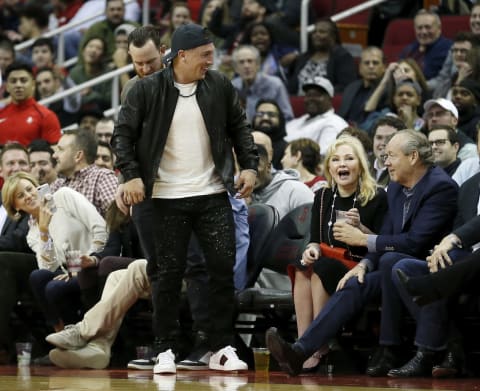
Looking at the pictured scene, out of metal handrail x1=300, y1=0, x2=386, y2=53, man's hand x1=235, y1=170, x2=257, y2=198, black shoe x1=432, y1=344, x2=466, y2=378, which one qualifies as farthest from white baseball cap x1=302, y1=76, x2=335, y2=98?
black shoe x1=432, y1=344, x2=466, y2=378

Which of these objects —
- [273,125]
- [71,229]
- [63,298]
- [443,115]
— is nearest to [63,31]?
[273,125]

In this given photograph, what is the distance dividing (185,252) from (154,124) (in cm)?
72

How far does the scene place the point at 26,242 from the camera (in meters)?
9.20

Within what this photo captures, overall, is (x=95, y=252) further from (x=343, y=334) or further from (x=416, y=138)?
(x=416, y=138)

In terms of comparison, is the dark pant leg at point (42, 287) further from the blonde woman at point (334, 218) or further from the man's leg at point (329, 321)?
Result: the man's leg at point (329, 321)

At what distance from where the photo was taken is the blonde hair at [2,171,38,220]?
9078 millimetres

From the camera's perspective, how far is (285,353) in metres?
6.75

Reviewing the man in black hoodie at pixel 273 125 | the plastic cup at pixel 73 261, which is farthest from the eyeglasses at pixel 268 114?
the plastic cup at pixel 73 261

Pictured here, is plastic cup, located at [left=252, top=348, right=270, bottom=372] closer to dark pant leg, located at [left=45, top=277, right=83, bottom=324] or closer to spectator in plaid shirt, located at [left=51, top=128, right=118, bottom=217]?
dark pant leg, located at [left=45, top=277, right=83, bottom=324]

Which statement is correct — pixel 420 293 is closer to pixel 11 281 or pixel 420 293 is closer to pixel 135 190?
pixel 135 190

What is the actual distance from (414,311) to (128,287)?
190cm

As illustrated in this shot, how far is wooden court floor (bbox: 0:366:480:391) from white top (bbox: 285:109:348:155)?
3.83 metres

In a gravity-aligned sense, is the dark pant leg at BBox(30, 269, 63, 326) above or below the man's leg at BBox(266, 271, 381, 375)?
below

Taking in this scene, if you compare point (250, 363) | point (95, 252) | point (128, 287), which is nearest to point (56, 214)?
point (95, 252)
